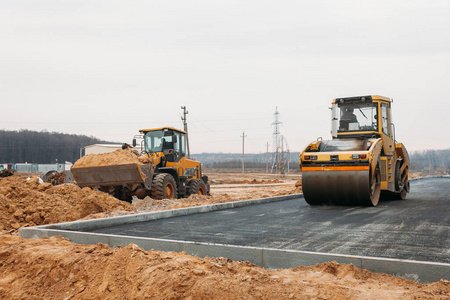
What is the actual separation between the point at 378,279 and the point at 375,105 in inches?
323

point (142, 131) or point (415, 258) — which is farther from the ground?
point (142, 131)

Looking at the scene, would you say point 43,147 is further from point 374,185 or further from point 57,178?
point 374,185

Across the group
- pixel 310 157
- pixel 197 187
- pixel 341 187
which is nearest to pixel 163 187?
pixel 197 187

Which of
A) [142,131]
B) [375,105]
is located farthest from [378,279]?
[142,131]

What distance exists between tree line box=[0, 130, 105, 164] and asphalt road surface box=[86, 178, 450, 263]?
8620 cm

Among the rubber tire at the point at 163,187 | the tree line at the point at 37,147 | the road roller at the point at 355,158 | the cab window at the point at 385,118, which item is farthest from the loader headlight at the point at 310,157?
the tree line at the point at 37,147

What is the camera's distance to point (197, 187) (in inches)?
599

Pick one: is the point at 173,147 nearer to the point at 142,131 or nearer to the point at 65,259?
the point at 142,131

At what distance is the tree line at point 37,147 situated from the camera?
3620 inches

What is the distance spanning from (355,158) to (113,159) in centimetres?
701

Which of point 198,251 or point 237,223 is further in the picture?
point 237,223

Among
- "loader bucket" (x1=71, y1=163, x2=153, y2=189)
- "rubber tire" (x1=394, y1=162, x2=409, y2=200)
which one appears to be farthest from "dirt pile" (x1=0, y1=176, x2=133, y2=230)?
"rubber tire" (x1=394, y1=162, x2=409, y2=200)

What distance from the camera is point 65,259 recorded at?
16.4 ft

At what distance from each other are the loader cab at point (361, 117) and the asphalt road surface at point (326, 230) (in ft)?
8.06
